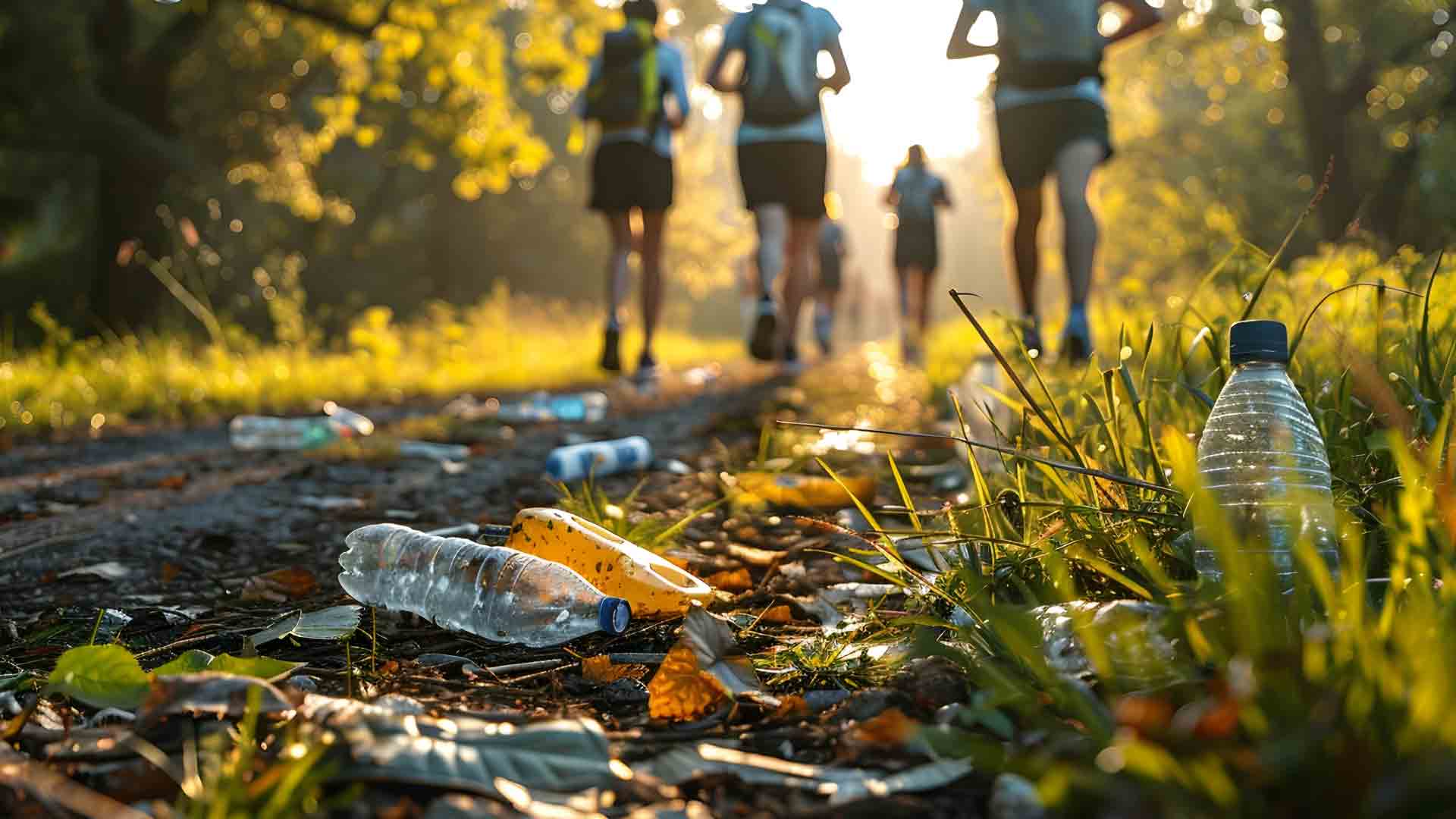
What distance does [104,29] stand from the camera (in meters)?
10.4

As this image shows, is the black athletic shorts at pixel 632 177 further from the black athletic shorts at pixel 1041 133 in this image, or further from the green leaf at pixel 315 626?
the green leaf at pixel 315 626

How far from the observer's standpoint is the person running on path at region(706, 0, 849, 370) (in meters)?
7.31

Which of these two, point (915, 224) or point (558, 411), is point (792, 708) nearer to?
point (558, 411)

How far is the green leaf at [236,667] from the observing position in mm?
1450

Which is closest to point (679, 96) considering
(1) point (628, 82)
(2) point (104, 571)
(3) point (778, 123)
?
(1) point (628, 82)

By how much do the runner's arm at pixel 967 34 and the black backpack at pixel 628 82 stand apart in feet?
7.26

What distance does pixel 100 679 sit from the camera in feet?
4.64

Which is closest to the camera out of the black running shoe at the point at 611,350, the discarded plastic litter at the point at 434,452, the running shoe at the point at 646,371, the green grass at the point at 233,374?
the discarded plastic litter at the point at 434,452

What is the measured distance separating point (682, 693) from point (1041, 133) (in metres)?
4.58

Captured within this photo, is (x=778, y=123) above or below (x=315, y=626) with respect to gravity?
above

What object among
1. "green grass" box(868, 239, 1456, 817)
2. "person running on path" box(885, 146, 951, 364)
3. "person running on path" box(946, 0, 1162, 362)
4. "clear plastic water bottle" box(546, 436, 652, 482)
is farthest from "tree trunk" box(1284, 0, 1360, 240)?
"green grass" box(868, 239, 1456, 817)

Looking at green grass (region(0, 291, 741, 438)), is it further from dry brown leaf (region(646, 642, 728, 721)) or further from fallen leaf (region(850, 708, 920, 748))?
fallen leaf (region(850, 708, 920, 748))

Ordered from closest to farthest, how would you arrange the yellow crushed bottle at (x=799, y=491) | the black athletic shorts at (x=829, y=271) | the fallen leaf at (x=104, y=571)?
the fallen leaf at (x=104, y=571) < the yellow crushed bottle at (x=799, y=491) < the black athletic shorts at (x=829, y=271)

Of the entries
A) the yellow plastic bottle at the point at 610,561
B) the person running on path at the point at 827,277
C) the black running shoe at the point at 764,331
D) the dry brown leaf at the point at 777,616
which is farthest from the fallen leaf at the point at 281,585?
the person running on path at the point at 827,277
